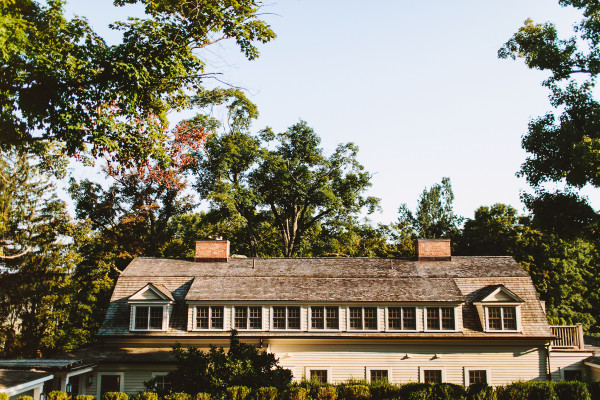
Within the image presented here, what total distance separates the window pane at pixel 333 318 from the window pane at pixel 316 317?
33 centimetres

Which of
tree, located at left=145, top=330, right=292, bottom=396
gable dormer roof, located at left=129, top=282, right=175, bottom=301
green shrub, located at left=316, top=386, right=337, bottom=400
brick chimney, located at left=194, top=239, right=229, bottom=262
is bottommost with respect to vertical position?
green shrub, located at left=316, top=386, right=337, bottom=400

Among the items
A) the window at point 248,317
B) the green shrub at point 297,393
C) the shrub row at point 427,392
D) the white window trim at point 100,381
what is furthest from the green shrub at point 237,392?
the white window trim at point 100,381

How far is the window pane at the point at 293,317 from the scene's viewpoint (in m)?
24.3

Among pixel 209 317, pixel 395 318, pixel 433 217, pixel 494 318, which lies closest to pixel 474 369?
pixel 494 318

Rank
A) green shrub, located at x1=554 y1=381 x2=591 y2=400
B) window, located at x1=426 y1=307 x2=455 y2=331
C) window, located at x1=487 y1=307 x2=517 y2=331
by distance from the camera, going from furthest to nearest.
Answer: window, located at x1=426 y1=307 x2=455 y2=331 < window, located at x1=487 y1=307 x2=517 y2=331 < green shrub, located at x1=554 y1=381 x2=591 y2=400

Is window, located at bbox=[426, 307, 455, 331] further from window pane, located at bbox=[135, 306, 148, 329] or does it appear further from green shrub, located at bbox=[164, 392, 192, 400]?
window pane, located at bbox=[135, 306, 148, 329]

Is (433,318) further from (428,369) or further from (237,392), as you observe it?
(237,392)

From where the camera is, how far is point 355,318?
2425 centimetres

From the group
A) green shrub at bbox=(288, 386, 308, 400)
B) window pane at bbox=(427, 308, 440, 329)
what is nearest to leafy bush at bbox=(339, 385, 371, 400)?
green shrub at bbox=(288, 386, 308, 400)

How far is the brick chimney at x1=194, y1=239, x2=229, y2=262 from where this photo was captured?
28.0 m

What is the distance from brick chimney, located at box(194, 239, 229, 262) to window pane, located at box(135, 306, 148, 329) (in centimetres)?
452

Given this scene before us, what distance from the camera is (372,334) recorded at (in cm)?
A: 2367

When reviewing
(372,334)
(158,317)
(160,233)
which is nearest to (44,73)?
(158,317)

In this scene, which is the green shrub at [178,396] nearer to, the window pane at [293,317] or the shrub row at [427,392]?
the shrub row at [427,392]
